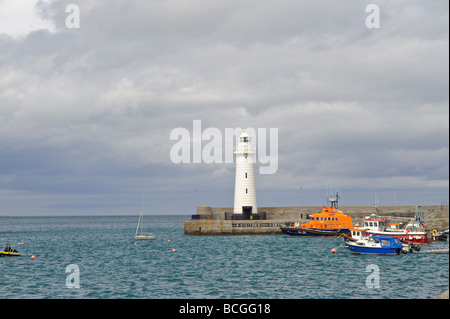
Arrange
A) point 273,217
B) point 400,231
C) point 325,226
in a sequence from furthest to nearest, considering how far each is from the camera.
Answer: point 273,217 → point 325,226 → point 400,231

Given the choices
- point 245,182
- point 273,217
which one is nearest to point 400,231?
point 245,182

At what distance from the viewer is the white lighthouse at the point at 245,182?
69.1 meters

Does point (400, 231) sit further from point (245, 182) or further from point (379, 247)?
point (245, 182)

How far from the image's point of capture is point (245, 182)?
68.9 m

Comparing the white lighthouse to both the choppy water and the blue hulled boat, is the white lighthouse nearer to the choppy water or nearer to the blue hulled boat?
the choppy water

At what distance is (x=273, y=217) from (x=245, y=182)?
1059 cm

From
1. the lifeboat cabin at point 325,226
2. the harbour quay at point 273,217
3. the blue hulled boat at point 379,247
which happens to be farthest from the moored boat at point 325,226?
the blue hulled boat at point 379,247

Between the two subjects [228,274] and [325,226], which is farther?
[325,226]

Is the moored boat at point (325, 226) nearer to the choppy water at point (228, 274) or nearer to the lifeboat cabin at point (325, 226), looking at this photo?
the lifeboat cabin at point (325, 226)

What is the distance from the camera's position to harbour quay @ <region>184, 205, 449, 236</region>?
68.1 metres

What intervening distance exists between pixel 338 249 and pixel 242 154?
22.6 meters

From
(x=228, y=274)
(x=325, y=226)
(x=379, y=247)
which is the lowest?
(x=228, y=274)

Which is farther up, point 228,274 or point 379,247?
point 379,247
